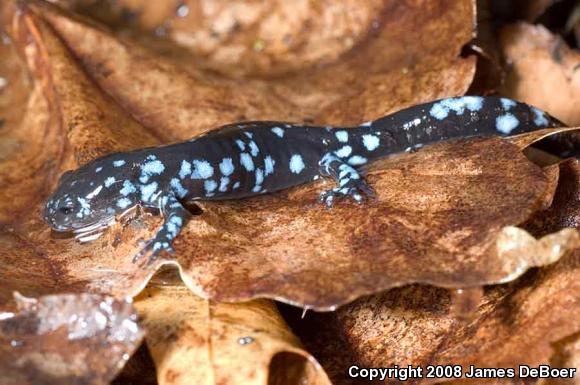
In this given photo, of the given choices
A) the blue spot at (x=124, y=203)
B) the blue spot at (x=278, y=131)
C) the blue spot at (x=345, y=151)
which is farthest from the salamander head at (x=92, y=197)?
the blue spot at (x=345, y=151)

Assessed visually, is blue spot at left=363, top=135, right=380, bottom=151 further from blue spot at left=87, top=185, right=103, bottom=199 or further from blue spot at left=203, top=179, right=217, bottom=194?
blue spot at left=87, top=185, right=103, bottom=199

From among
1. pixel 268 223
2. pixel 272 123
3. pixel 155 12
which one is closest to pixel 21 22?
pixel 155 12

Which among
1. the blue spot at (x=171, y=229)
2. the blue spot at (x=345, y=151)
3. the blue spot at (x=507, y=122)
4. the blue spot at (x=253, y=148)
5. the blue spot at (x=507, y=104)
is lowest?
the blue spot at (x=345, y=151)

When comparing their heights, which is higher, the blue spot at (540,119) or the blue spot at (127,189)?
the blue spot at (540,119)

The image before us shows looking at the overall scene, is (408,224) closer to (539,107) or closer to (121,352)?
(121,352)

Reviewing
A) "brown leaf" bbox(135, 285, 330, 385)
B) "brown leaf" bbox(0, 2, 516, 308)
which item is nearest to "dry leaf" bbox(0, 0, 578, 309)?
"brown leaf" bbox(0, 2, 516, 308)

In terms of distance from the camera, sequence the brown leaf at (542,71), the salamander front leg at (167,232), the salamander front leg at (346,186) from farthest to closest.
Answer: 1. the brown leaf at (542,71)
2. the salamander front leg at (346,186)
3. the salamander front leg at (167,232)

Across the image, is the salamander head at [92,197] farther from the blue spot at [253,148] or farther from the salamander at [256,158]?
the blue spot at [253,148]
